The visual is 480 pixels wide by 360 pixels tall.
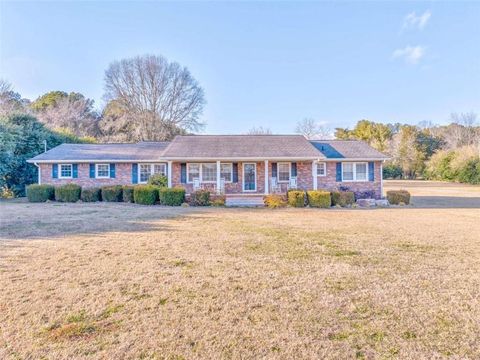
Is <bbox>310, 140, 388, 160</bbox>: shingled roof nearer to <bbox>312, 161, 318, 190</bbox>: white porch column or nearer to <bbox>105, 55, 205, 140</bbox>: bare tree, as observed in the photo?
<bbox>312, 161, 318, 190</bbox>: white porch column

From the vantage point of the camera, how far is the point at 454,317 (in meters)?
3.54

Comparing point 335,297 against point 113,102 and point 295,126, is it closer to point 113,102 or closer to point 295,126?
point 113,102

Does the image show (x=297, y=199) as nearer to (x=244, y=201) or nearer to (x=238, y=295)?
(x=244, y=201)

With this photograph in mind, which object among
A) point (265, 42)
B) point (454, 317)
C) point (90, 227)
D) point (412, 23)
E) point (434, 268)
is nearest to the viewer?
point (454, 317)

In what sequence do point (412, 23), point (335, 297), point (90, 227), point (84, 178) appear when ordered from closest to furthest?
point (335, 297), point (90, 227), point (412, 23), point (84, 178)

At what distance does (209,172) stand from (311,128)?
1462 inches

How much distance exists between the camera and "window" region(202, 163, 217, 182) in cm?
1881

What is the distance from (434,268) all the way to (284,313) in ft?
11.1

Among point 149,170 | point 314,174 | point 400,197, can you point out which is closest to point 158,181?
point 149,170

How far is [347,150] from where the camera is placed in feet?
65.7

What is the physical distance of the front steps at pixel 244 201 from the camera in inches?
643

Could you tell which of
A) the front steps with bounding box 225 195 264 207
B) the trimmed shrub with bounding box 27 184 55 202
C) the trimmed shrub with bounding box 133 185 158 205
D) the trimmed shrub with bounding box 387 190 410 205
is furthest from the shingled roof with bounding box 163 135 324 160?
the trimmed shrub with bounding box 27 184 55 202

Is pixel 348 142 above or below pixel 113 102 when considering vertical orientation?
below

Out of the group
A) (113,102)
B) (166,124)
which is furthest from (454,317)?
(113,102)
